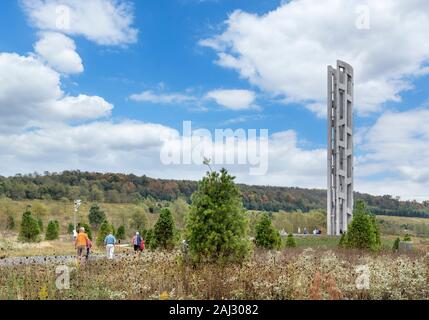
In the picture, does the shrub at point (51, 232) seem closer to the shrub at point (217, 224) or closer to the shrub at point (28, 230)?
the shrub at point (28, 230)

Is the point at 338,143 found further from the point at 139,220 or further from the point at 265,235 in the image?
the point at 265,235

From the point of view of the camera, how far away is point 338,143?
42.6 m

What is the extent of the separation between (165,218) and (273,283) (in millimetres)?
12314

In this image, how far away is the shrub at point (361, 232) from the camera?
2027cm

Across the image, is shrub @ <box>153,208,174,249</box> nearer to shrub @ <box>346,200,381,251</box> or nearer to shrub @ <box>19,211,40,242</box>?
shrub @ <box>346,200,381,251</box>

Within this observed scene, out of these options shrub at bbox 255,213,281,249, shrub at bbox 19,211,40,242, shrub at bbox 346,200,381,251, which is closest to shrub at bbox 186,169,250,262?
shrub at bbox 255,213,281,249

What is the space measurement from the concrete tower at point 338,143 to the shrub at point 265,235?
2310cm

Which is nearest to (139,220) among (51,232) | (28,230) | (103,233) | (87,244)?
(51,232)

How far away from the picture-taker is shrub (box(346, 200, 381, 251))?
2027cm

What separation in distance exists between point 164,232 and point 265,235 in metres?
4.19

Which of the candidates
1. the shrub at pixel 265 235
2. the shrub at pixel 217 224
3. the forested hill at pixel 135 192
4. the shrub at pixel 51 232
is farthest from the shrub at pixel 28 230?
the forested hill at pixel 135 192

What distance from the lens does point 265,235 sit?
2072 centimetres

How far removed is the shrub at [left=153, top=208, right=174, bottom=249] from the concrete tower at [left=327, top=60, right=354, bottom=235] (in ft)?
82.9

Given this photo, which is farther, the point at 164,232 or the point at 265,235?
the point at 265,235
